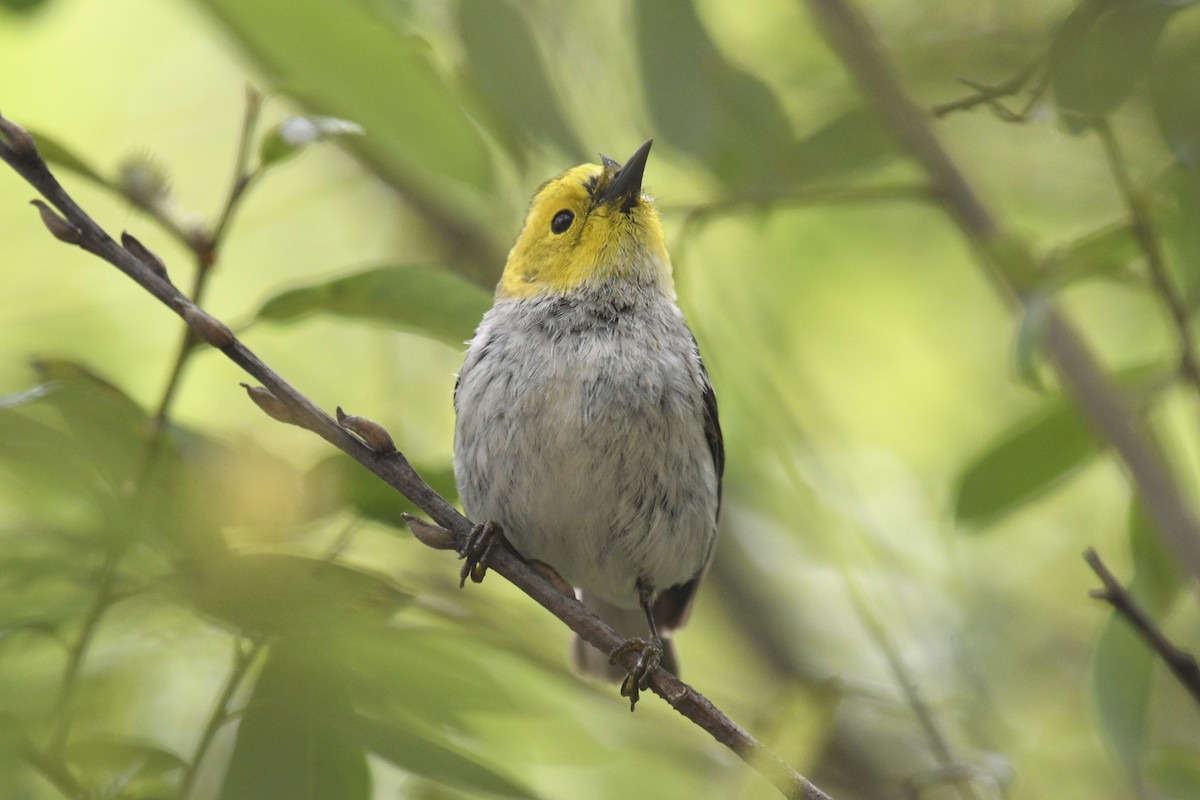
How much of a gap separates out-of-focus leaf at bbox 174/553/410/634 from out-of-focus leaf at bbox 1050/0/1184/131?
4.19ft

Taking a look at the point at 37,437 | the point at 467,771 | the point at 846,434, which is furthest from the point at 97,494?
the point at 846,434

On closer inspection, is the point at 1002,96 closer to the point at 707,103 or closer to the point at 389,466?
the point at 707,103

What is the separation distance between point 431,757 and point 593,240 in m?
2.10

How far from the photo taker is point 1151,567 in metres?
2.64

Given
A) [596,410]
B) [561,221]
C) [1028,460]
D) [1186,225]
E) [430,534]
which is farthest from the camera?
[561,221]

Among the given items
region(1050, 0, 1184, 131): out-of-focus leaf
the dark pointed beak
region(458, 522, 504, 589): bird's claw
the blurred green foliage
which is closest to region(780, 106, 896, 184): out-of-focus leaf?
the blurred green foliage

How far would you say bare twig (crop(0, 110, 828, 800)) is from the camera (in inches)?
69.6

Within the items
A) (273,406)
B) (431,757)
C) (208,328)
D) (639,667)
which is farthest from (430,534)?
(639,667)

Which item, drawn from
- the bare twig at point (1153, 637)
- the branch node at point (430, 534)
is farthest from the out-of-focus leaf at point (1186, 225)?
the branch node at point (430, 534)

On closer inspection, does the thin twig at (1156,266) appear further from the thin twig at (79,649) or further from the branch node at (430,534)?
the thin twig at (79,649)

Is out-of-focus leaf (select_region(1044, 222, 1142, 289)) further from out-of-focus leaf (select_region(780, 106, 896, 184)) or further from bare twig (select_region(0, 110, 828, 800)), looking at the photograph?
bare twig (select_region(0, 110, 828, 800))

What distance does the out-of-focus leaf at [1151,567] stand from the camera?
2.58 meters

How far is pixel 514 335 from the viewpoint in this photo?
323 centimetres

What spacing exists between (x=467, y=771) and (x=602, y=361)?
5.56 ft
